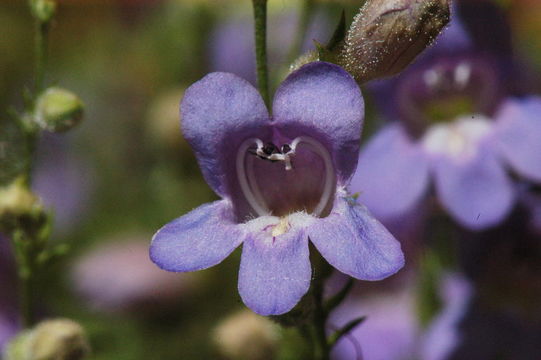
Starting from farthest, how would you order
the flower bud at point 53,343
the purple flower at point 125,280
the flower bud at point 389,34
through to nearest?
the purple flower at point 125,280 < the flower bud at point 53,343 < the flower bud at point 389,34

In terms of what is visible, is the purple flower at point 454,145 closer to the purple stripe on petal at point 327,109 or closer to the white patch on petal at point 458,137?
the white patch on petal at point 458,137

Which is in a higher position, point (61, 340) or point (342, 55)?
point (342, 55)

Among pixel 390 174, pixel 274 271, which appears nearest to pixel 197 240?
pixel 274 271

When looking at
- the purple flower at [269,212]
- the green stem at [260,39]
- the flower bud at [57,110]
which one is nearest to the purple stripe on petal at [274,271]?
the purple flower at [269,212]

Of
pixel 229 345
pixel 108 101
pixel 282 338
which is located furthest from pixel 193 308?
pixel 108 101

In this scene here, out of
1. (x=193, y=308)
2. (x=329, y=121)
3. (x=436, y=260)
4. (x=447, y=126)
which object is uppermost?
(x=329, y=121)

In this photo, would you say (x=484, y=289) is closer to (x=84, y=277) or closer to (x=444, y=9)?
(x=444, y=9)
